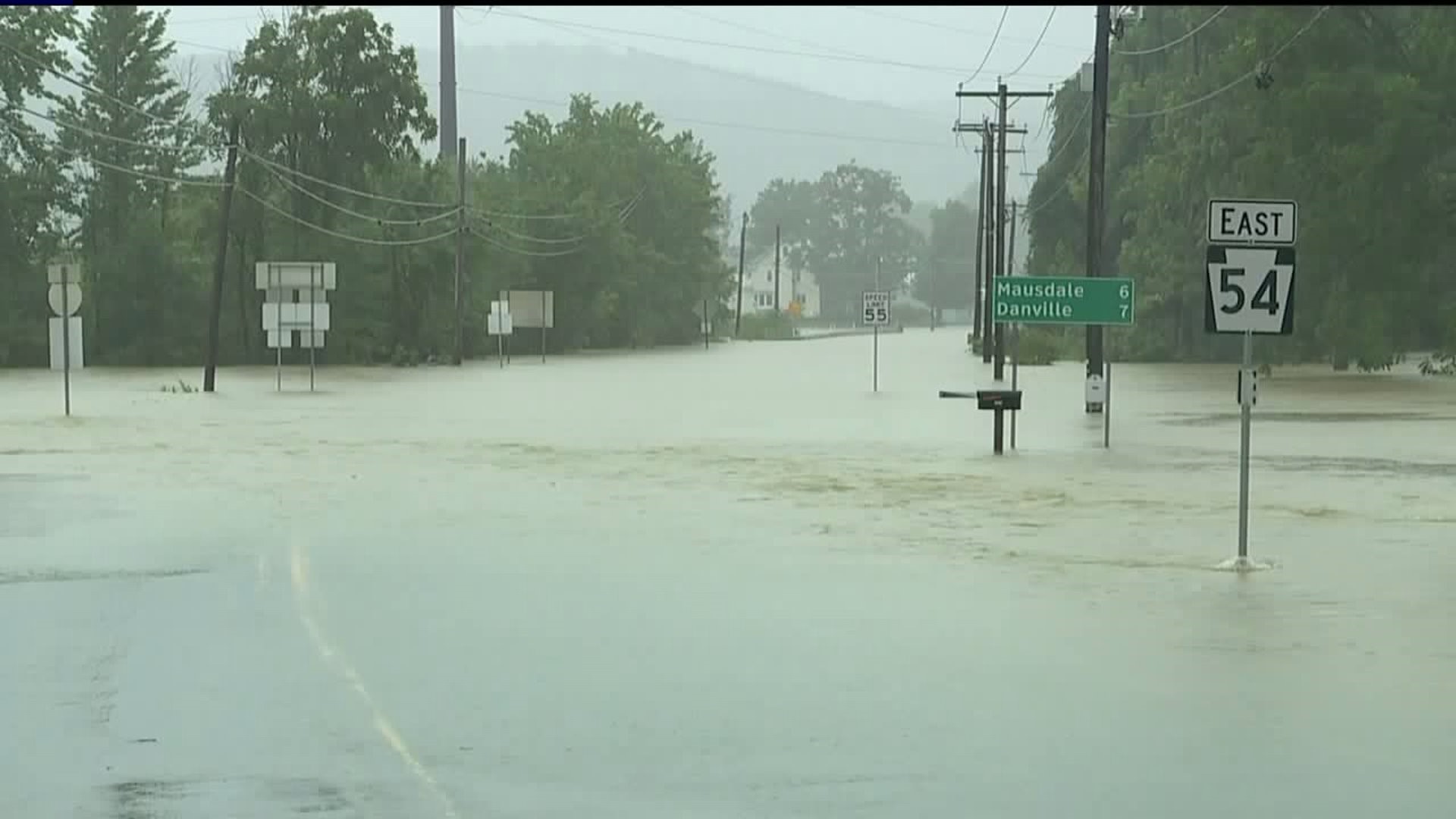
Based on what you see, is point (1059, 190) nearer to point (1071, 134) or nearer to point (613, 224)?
point (1071, 134)

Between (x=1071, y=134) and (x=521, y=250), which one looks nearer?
(x=1071, y=134)

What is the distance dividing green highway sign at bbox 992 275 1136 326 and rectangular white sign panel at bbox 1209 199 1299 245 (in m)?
17.6

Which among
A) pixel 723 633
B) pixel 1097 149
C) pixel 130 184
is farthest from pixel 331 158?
pixel 723 633

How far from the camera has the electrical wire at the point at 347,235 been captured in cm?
8450

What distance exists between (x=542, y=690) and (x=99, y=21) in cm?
9943

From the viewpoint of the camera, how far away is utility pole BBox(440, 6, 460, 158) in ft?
389

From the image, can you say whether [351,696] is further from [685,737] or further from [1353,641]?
[1353,641]

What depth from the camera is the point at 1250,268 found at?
17141 millimetres

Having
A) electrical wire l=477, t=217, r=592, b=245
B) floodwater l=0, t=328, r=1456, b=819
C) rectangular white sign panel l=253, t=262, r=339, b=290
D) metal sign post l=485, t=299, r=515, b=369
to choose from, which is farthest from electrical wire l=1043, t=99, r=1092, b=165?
floodwater l=0, t=328, r=1456, b=819

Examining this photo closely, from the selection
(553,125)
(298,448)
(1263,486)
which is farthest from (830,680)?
(553,125)

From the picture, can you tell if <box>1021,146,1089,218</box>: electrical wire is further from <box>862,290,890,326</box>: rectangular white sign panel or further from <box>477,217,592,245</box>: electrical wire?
<box>862,290,890,326</box>: rectangular white sign panel

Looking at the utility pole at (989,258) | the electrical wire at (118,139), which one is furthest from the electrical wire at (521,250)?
the utility pole at (989,258)

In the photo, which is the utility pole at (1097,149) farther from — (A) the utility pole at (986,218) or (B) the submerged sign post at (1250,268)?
(A) the utility pole at (986,218)

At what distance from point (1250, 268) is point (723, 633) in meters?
5.72
